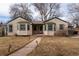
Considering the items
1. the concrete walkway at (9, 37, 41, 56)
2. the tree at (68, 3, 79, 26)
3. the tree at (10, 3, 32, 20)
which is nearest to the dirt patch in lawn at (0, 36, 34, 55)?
the concrete walkway at (9, 37, 41, 56)

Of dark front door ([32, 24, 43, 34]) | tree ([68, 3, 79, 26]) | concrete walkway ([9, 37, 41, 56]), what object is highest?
tree ([68, 3, 79, 26])

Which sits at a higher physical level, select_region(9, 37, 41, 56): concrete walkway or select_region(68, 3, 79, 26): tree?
select_region(68, 3, 79, 26): tree

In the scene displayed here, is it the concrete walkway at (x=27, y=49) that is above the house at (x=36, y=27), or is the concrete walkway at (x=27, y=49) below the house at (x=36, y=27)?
below

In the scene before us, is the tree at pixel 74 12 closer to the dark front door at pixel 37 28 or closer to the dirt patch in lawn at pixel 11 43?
the dark front door at pixel 37 28

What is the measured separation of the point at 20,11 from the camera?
21.7ft

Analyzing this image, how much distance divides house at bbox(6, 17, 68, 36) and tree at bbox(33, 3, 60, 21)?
0.04 metres

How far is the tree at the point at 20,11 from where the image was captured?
6590 mm

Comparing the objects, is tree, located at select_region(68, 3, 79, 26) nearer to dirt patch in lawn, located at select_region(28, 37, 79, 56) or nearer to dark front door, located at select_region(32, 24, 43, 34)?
dirt patch in lawn, located at select_region(28, 37, 79, 56)

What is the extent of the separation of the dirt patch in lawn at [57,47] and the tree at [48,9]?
21 centimetres

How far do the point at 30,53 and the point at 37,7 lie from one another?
0.43 m

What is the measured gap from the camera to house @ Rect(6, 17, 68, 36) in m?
6.59

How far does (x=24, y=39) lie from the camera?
6.62 metres

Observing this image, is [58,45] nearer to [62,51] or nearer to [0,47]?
[62,51]

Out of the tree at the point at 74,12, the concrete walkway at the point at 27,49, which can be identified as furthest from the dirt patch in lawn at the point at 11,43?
the tree at the point at 74,12
